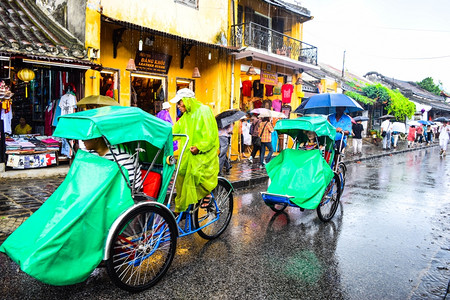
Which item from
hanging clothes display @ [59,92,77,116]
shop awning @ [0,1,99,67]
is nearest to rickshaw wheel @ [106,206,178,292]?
shop awning @ [0,1,99,67]

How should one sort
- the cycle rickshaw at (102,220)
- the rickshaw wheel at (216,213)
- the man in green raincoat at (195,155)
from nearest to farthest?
the cycle rickshaw at (102,220), the man in green raincoat at (195,155), the rickshaw wheel at (216,213)

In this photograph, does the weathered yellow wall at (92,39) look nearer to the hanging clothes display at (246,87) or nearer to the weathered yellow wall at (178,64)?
the weathered yellow wall at (178,64)

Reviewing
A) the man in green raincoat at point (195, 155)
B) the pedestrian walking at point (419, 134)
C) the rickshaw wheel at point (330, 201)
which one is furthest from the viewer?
the pedestrian walking at point (419, 134)

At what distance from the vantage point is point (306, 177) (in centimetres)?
552

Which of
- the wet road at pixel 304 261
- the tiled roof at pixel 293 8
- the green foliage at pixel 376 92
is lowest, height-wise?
the wet road at pixel 304 261

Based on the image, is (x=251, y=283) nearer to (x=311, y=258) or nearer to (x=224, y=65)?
(x=311, y=258)

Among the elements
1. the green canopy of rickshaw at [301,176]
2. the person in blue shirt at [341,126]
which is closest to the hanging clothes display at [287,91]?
the person in blue shirt at [341,126]

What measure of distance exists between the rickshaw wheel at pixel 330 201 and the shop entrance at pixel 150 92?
804 cm

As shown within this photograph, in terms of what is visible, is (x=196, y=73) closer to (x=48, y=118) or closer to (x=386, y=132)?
(x=48, y=118)

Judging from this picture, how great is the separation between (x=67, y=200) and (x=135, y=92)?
9.55 meters

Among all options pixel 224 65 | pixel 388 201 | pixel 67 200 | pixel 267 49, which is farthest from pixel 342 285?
pixel 267 49

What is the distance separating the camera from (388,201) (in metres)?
7.50

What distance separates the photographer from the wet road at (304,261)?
131 inches

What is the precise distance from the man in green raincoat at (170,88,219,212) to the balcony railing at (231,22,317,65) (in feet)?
32.7
